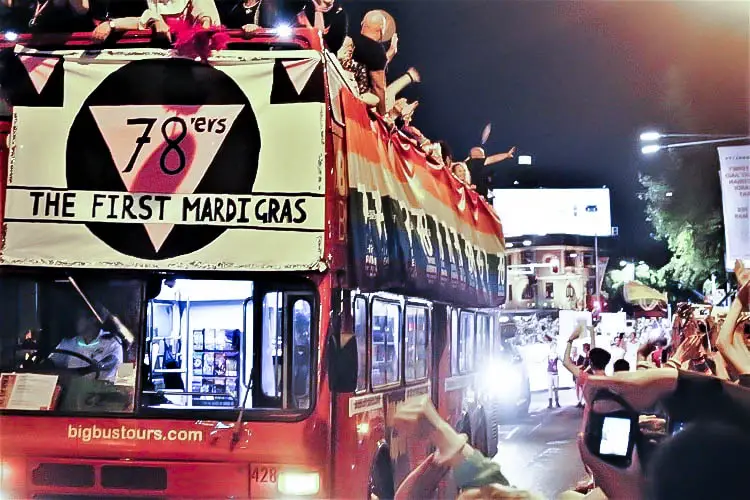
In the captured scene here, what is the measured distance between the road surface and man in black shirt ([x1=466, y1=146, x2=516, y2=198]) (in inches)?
153

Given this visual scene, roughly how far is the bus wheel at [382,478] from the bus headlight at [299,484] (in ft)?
3.36

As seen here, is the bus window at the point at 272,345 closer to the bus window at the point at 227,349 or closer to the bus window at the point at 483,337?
the bus window at the point at 227,349

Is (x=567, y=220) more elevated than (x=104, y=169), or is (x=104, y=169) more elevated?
(x=567, y=220)

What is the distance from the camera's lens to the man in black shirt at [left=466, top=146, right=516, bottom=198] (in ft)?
39.6

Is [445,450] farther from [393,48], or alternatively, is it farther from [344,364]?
[393,48]

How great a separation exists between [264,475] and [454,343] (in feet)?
15.6

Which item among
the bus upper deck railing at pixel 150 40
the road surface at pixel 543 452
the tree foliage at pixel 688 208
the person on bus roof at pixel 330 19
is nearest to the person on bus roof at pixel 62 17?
the bus upper deck railing at pixel 150 40

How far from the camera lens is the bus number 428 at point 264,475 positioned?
18.1 ft

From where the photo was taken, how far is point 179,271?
5645 millimetres

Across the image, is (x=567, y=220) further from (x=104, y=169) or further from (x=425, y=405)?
(x=104, y=169)

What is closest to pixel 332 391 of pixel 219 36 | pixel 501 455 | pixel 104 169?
pixel 104 169

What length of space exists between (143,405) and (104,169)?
1.49 meters

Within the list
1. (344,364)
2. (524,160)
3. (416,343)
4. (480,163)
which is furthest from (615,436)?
(480,163)

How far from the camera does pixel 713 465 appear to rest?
11.9ft
